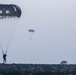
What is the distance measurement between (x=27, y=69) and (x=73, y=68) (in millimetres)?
3409

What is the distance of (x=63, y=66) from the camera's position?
3753cm

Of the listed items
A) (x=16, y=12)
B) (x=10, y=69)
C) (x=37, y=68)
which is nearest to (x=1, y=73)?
(x=10, y=69)

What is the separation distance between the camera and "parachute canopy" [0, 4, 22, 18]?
36.6 metres

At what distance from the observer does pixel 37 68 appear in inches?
1411

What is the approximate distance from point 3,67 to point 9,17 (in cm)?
364

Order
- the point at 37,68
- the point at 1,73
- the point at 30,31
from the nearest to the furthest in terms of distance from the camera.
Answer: the point at 1,73
the point at 37,68
the point at 30,31

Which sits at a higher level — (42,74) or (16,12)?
(16,12)

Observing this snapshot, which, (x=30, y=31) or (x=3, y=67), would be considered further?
(x=30, y=31)

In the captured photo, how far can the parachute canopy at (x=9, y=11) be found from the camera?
120 ft

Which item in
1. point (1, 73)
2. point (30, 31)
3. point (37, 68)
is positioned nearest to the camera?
point (1, 73)

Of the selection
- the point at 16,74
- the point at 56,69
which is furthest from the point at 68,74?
the point at 16,74

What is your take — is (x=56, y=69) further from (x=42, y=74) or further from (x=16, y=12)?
(x=16, y=12)

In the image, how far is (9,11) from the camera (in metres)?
36.9

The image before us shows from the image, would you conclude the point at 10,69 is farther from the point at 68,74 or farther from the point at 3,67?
the point at 68,74
